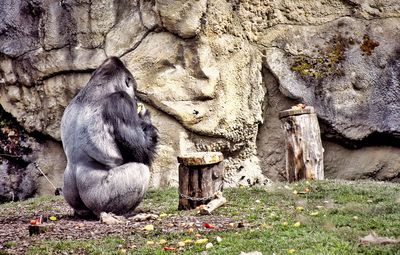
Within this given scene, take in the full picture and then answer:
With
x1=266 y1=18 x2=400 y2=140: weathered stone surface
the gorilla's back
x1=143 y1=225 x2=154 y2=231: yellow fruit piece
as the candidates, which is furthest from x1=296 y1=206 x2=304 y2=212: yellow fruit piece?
x1=266 y1=18 x2=400 y2=140: weathered stone surface

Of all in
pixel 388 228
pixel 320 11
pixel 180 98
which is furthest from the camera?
pixel 320 11

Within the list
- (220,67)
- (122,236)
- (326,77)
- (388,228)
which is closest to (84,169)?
(122,236)

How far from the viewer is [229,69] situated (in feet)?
41.5

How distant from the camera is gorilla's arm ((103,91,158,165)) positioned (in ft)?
27.9

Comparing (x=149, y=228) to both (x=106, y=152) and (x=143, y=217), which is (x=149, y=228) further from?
(x=106, y=152)

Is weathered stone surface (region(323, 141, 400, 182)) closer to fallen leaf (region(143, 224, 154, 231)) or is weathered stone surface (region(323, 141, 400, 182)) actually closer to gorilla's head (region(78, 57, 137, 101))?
gorilla's head (region(78, 57, 137, 101))

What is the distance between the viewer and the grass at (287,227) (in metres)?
6.67

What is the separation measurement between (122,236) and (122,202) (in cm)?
113

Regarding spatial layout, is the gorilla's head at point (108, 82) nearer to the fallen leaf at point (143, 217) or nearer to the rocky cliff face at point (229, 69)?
the fallen leaf at point (143, 217)

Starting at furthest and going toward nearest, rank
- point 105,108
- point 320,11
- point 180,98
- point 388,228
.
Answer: point 320,11 < point 180,98 < point 105,108 < point 388,228

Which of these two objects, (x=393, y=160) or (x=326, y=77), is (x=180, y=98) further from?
(x=393, y=160)

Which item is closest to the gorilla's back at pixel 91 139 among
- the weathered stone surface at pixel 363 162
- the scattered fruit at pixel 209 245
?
the scattered fruit at pixel 209 245

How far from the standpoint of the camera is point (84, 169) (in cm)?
856

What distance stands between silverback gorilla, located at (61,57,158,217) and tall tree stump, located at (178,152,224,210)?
0.54m
